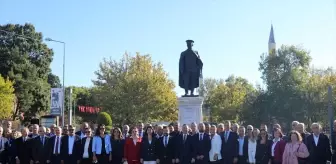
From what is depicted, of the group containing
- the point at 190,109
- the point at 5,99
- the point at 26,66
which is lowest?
the point at 190,109

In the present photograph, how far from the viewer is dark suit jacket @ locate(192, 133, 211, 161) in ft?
42.4

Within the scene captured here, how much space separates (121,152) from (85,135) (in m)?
1.29

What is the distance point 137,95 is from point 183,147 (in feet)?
89.5

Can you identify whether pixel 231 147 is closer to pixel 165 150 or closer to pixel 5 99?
pixel 165 150

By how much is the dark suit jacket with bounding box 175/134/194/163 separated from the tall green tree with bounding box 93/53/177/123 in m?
26.6

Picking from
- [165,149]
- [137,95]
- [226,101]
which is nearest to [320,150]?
[165,149]

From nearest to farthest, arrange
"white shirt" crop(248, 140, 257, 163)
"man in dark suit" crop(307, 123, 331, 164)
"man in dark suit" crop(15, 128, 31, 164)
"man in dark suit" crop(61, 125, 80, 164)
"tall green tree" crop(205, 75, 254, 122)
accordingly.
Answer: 1. "man in dark suit" crop(307, 123, 331, 164)
2. "white shirt" crop(248, 140, 257, 163)
3. "man in dark suit" crop(61, 125, 80, 164)
4. "man in dark suit" crop(15, 128, 31, 164)
5. "tall green tree" crop(205, 75, 254, 122)

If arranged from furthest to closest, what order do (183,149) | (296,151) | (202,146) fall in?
1. (183,149)
2. (202,146)
3. (296,151)

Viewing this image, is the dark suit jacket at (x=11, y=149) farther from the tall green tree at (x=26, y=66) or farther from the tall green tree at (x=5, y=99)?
the tall green tree at (x=26, y=66)

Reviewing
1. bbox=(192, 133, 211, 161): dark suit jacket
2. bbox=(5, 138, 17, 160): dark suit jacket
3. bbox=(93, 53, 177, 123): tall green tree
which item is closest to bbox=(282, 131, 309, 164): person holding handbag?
bbox=(192, 133, 211, 161): dark suit jacket

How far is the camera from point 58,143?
13.1 m

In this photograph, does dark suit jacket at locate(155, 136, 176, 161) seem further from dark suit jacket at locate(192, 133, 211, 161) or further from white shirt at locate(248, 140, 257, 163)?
white shirt at locate(248, 140, 257, 163)

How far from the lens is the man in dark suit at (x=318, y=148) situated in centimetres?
1119

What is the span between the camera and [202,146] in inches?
510
